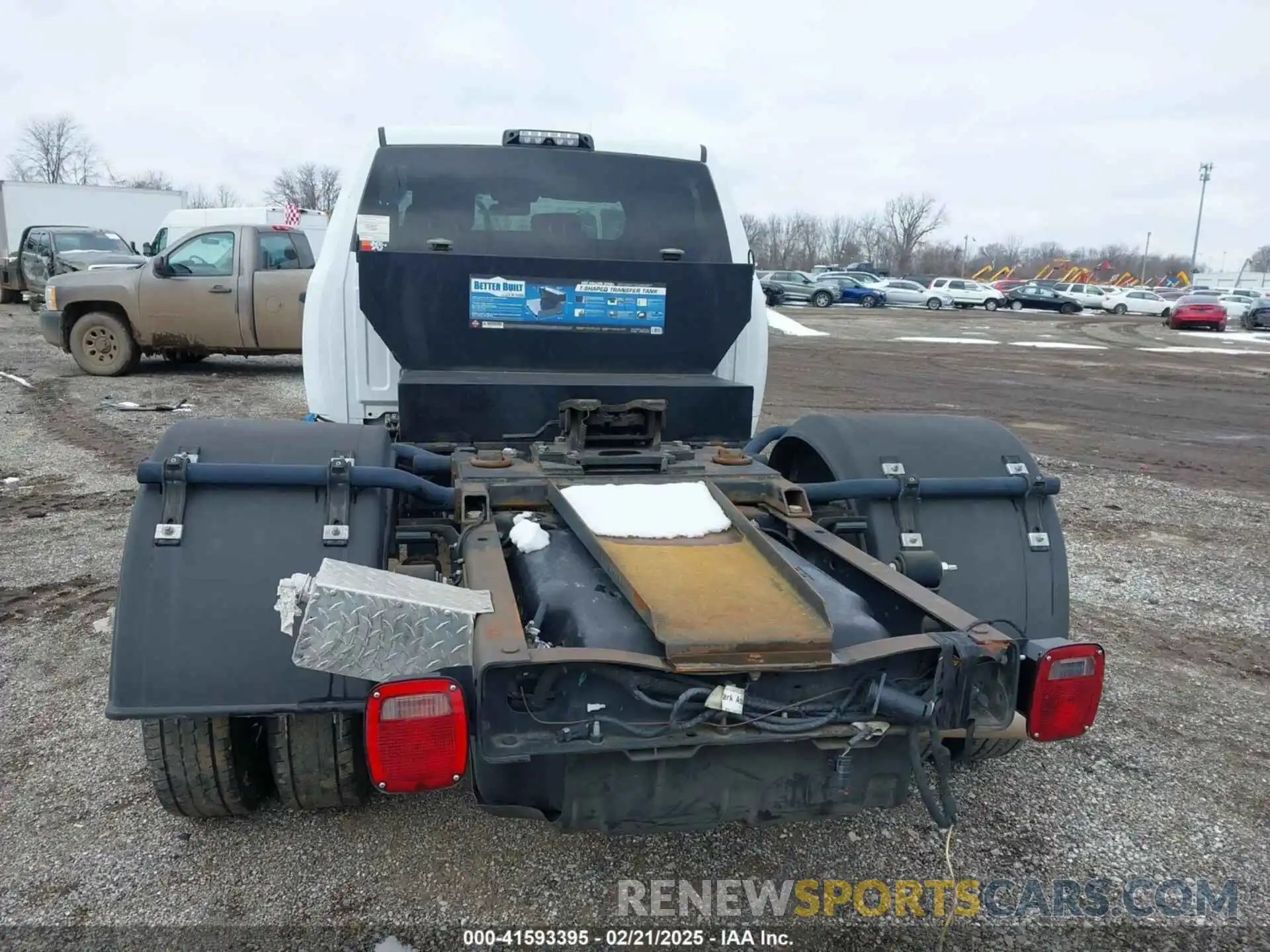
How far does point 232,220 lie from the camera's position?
2019 centimetres

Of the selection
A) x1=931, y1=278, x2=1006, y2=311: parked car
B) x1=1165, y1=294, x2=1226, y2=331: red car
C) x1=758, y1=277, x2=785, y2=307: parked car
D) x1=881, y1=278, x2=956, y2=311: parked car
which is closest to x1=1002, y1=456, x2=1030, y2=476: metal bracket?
x1=1165, y1=294, x2=1226, y2=331: red car

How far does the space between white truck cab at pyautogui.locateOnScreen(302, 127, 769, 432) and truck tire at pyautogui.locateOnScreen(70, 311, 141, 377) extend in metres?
10.3

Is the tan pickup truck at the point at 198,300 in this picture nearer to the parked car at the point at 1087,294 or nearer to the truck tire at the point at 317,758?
the truck tire at the point at 317,758

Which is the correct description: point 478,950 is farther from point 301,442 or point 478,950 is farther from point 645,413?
point 645,413

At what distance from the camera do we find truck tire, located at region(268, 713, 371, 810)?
2922 mm

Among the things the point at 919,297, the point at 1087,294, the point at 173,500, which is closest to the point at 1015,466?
the point at 173,500

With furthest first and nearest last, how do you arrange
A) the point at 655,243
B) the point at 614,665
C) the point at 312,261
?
the point at 312,261 → the point at 655,243 → the point at 614,665

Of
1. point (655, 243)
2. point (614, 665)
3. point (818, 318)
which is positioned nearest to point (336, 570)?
point (614, 665)

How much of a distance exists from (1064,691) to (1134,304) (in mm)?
50439

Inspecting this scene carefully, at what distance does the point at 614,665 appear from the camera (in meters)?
2.29

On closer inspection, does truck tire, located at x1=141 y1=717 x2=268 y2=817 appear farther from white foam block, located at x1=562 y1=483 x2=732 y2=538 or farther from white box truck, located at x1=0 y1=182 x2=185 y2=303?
white box truck, located at x1=0 y1=182 x2=185 y2=303

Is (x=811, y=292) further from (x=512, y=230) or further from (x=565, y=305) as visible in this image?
(x=565, y=305)

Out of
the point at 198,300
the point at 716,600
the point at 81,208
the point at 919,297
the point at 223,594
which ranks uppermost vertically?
the point at 81,208

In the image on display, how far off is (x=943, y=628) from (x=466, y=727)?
1.30m
